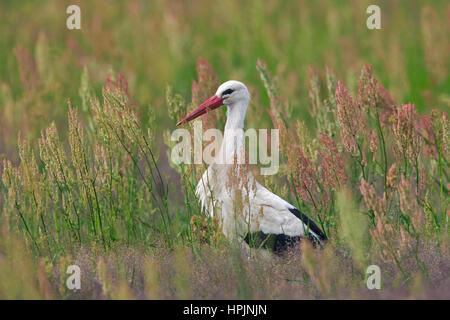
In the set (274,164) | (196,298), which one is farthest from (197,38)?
(196,298)

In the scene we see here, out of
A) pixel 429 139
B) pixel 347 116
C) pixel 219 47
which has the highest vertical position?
pixel 219 47

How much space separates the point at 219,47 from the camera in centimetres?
857

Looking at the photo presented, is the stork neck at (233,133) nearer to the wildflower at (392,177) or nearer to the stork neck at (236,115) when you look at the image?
the stork neck at (236,115)

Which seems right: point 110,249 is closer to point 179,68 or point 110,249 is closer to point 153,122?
point 153,122

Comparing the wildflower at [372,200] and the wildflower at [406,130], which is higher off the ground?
the wildflower at [406,130]

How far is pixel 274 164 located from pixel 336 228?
65 centimetres

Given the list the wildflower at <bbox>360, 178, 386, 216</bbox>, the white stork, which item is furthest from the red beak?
the wildflower at <bbox>360, 178, 386, 216</bbox>

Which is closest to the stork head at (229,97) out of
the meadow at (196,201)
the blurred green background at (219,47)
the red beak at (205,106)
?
the red beak at (205,106)

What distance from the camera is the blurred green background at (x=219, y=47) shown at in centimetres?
649

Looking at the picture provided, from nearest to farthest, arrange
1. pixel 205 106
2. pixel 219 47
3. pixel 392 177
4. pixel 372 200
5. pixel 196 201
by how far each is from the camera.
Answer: pixel 372 200 < pixel 392 177 < pixel 196 201 < pixel 205 106 < pixel 219 47

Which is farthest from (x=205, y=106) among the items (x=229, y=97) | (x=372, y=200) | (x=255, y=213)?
(x=372, y=200)

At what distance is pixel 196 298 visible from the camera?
134 inches

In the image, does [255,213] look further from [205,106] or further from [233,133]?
[205,106]
